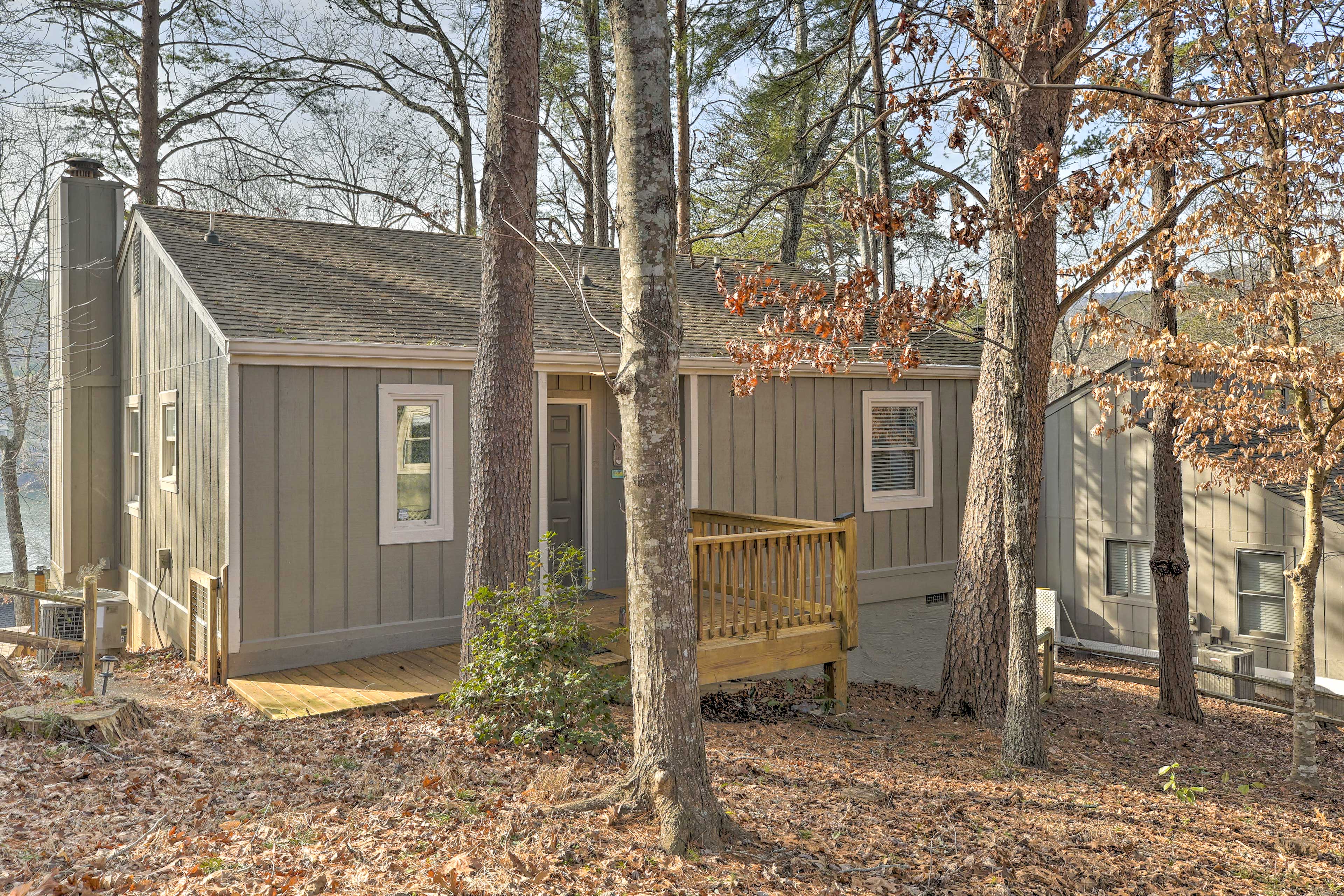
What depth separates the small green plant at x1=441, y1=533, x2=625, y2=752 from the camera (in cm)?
569

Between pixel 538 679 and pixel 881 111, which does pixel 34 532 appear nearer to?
pixel 538 679

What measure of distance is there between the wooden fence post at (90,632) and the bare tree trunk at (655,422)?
5.19m

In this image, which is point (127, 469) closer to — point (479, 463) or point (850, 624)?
point (479, 463)

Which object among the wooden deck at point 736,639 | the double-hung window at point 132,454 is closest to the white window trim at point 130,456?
the double-hung window at point 132,454

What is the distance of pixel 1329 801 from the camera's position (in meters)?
6.97

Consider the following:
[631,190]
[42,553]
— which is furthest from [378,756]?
[42,553]

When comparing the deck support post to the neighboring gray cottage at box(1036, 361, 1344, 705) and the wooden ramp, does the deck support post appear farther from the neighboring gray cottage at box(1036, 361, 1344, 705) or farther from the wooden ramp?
the neighboring gray cottage at box(1036, 361, 1344, 705)

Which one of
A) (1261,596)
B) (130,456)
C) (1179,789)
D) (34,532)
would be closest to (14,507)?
(130,456)

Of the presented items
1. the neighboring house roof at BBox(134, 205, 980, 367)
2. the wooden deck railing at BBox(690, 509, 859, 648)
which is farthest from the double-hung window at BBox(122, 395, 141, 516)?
the wooden deck railing at BBox(690, 509, 859, 648)

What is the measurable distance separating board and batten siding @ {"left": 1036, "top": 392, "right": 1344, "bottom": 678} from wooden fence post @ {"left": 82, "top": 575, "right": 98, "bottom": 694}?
11054 mm

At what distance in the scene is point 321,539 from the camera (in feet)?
26.4

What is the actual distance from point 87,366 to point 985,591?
37.4 ft

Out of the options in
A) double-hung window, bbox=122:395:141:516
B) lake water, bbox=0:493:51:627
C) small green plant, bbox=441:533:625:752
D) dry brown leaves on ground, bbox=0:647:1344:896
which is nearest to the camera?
dry brown leaves on ground, bbox=0:647:1344:896

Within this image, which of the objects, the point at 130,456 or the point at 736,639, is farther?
the point at 130,456
